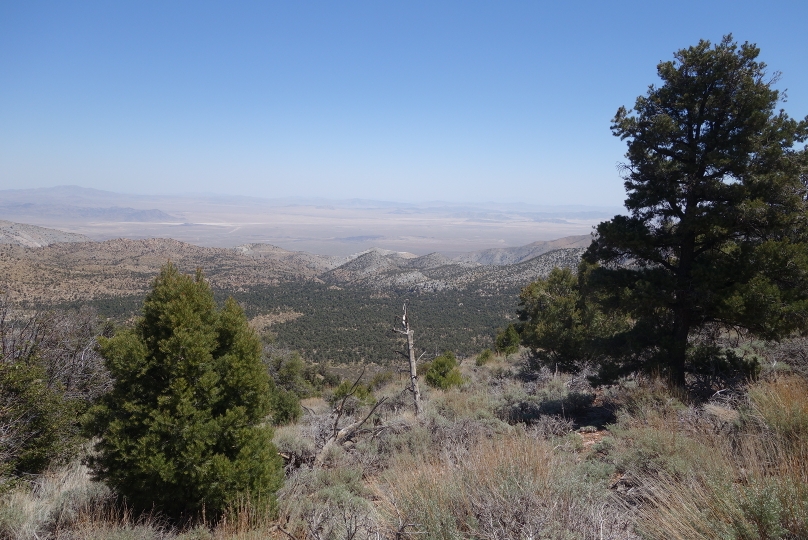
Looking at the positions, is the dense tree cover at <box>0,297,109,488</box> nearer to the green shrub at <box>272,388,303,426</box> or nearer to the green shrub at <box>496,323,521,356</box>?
the green shrub at <box>272,388,303,426</box>

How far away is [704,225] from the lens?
728 centimetres

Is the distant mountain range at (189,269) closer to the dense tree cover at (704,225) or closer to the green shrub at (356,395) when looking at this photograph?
the green shrub at (356,395)

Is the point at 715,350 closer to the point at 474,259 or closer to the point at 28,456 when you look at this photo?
the point at 28,456

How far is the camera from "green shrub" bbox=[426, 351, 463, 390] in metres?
14.8

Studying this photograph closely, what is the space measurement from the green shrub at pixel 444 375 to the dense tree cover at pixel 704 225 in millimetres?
6716

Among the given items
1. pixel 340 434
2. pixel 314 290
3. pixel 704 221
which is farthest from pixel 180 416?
pixel 314 290

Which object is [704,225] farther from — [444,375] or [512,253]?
[512,253]

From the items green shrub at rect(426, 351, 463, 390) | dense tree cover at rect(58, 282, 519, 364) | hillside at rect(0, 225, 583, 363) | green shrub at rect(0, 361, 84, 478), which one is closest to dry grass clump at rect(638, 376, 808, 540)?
green shrub at rect(0, 361, 84, 478)

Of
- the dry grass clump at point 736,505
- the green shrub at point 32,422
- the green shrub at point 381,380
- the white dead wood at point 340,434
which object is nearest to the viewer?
the dry grass clump at point 736,505

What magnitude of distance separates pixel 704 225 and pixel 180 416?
8456mm

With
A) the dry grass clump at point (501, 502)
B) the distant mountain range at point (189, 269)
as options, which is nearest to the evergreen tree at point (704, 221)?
the dry grass clump at point (501, 502)

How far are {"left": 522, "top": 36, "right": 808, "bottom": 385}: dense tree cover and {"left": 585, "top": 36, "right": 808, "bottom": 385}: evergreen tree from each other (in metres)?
0.02

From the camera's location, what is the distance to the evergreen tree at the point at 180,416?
4.43 meters

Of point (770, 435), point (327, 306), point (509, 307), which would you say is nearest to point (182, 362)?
point (770, 435)
